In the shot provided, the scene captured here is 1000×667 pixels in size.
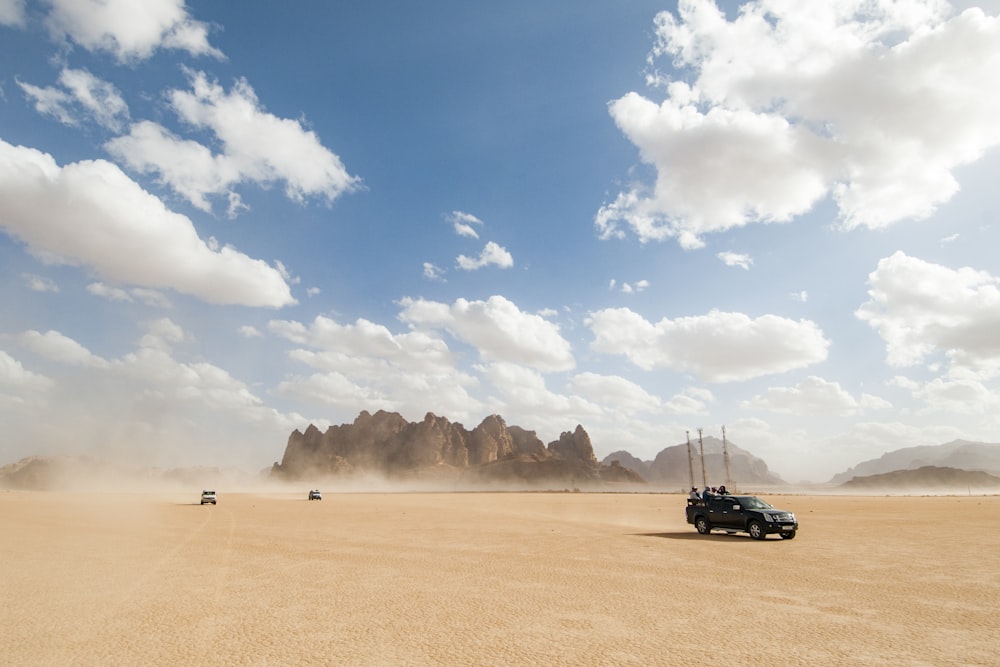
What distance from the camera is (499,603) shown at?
1112 cm

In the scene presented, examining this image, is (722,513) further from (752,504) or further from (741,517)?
(752,504)

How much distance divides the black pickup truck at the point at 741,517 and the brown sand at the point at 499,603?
1.70m

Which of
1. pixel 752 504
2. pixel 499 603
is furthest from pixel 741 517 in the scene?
pixel 499 603

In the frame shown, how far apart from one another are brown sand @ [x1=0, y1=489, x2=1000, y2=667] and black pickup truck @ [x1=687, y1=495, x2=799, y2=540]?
1699 millimetres

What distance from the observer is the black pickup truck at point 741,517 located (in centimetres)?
2323

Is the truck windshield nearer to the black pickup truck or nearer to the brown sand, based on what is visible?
the black pickup truck

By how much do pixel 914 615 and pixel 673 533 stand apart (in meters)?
17.0

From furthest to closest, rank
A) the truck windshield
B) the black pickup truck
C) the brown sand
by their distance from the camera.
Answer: the truck windshield → the black pickup truck → the brown sand

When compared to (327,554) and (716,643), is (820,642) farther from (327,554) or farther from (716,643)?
(327,554)

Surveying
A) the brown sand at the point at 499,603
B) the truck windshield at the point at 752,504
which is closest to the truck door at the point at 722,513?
the truck windshield at the point at 752,504

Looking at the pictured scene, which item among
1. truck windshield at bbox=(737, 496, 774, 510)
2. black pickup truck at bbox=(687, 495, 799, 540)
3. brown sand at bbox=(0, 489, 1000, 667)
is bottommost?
brown sand at bbox=(0, 489, 1000, 667)

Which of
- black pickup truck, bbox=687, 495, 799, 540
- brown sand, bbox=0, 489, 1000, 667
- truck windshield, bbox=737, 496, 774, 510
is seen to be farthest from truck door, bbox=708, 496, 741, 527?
brown sand, bbox=0, 489, 1000, 667

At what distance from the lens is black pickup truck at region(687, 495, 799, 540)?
2323 cm

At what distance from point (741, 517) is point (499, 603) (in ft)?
55.7
